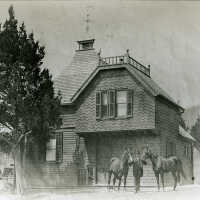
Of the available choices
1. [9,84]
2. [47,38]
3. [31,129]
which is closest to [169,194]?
[31,129]

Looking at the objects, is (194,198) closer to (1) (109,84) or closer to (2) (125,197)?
(2) (125,197)

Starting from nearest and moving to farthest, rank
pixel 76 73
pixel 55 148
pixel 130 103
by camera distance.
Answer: pixel 130 103 → pixel 55 148 → pixel 76 73

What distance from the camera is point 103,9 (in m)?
20.5

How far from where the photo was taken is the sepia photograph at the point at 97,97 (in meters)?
20.1

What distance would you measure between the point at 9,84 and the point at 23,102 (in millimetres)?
1293

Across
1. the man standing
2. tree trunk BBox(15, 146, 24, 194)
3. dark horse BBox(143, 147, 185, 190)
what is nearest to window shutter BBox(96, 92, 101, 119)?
tree trunk BBox(15, 146, 24, 194)

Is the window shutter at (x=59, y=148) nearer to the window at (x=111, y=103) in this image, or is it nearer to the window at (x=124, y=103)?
the window at (x=111, y=103)

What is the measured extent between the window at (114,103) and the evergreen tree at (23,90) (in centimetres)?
420

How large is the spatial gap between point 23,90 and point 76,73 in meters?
7.64

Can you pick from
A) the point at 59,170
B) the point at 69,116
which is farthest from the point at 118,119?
the point at 59,170

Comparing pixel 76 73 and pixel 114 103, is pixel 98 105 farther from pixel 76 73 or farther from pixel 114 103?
pixel 76 73

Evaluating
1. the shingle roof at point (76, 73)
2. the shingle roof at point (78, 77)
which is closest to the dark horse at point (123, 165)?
the shingle roof at point (78, 77)

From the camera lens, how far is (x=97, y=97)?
26094 millimetres

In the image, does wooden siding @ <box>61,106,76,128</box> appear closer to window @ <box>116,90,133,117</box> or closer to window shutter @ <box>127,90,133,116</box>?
window @ <box>116,90,133,117</box>
